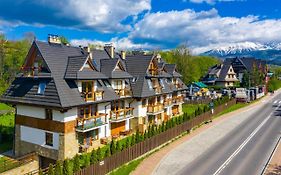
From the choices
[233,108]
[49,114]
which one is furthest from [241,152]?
[233,108]

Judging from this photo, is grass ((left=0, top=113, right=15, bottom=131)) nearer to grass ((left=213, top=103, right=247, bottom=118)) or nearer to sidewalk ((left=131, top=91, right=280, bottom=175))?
sidewalk ((left=131, top=91, right=280, bottom=175))

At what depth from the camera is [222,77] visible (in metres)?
97.6

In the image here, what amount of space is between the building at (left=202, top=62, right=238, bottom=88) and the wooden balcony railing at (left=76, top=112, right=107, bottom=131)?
232 ft

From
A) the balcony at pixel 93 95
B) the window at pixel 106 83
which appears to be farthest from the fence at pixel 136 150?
the window at pixel 106 83

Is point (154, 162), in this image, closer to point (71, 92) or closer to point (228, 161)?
point (228, 161)

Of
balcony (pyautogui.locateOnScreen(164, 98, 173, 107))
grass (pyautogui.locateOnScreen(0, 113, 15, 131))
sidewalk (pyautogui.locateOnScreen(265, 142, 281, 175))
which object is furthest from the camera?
balcony (pyautogui.locateOnScreen(164, 98, 173, 107))

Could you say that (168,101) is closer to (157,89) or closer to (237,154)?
(157,89)

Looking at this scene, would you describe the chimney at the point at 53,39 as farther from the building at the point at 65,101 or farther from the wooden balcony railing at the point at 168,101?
the wooden balcony railing at the point at 168,101

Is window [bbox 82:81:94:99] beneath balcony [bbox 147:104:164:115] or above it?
above

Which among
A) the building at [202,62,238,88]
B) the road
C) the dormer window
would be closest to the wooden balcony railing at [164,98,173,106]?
the road

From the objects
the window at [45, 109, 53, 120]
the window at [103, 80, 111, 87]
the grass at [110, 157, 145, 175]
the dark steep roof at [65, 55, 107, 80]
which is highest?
the dark steep roof at [65, 55, 107, 80]

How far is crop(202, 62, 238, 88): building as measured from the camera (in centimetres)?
9750

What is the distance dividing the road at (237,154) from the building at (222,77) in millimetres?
51596

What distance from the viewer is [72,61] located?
3275 cm
